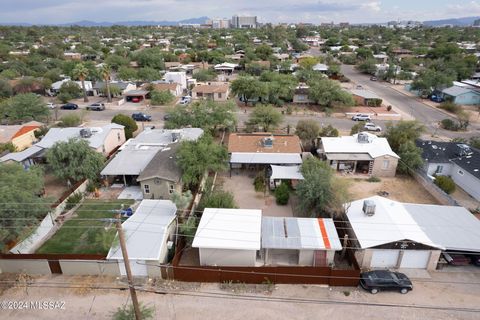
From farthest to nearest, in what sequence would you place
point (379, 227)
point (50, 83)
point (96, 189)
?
A: point (50, 83) → point (96, 189) → point (379, 227)

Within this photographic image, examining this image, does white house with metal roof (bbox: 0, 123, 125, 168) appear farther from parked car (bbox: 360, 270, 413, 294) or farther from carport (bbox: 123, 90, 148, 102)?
parked car (bbox: 360, 270, 413, 294)

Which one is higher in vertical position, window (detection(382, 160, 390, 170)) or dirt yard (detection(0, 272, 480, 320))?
A: window (detection(382, 160, 390, 170))

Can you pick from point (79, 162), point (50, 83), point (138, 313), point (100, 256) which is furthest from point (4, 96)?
point (138, 313)

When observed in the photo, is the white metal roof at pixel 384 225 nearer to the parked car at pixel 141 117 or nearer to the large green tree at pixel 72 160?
the large green tree at pixel 72 160

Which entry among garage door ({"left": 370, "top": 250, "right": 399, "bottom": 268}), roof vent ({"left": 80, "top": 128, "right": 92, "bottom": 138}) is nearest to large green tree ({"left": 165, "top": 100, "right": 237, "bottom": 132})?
roof vent ({"left": 80, "top": 128, "right": 92, "bottom": 138})

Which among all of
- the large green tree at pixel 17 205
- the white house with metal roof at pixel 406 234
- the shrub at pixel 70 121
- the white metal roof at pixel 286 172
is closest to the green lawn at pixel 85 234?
the large green tree at pixel 17 205

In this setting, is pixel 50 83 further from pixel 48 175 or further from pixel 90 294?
pixel 90 294
